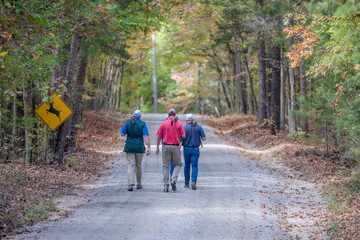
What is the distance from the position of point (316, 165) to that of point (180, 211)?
25.9 ft

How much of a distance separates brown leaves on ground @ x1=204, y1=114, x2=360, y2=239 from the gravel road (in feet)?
3.74

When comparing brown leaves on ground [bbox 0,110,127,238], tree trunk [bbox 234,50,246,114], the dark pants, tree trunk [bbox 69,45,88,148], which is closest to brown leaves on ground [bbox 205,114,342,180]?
tree trunk [bbox 234,50,246,114]

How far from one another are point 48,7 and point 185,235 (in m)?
6.02

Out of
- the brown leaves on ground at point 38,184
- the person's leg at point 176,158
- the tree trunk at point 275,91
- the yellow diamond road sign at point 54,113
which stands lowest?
the brown leaves on ground at point 38,184

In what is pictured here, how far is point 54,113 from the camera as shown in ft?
48.2

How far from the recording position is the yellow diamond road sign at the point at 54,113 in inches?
572

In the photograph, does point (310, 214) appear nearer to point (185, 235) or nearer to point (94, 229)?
point (185, 235)

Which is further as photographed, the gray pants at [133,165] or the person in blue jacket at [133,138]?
the person in blue jacket at [133,138]

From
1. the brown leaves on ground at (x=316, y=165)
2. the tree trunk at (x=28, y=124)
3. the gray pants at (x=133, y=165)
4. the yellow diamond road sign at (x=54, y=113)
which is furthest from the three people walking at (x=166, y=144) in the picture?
the brown leaves on ground at (x=316, y=165)

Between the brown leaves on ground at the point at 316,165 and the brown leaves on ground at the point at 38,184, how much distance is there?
5.92 meters

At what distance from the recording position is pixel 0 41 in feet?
27.3

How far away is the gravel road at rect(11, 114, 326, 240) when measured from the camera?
853cm

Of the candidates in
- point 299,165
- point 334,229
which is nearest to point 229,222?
point 334,229

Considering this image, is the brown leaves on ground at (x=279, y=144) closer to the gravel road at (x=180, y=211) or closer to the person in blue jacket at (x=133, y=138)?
the gravel road at (x=180, y=211)
